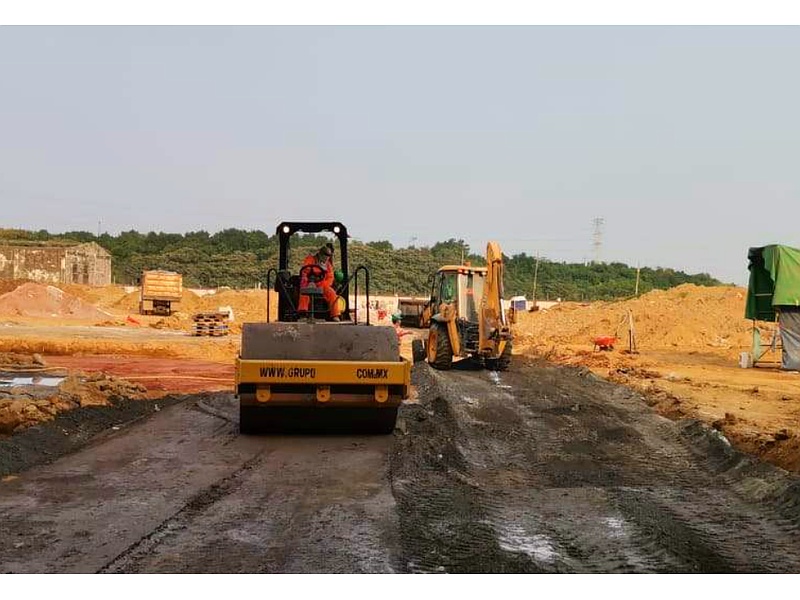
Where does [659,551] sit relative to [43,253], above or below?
below

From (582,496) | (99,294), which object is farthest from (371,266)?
(582,496)

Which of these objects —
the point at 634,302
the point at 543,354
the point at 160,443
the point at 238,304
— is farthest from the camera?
the point at 238,304

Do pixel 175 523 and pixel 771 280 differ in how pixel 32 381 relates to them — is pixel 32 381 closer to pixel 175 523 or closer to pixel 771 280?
pixel 175 523

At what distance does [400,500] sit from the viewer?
631cm

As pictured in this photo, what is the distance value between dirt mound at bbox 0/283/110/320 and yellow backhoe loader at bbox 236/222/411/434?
3702 cm

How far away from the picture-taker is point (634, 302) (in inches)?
1460

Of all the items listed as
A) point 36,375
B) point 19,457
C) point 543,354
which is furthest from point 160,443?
point 543,354

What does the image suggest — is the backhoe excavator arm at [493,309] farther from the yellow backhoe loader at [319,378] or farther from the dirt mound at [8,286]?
the dirt mound at [8,286]

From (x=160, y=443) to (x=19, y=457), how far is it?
1567mm

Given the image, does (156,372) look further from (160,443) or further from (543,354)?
(543,354)

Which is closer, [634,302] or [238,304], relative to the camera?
[634,302]

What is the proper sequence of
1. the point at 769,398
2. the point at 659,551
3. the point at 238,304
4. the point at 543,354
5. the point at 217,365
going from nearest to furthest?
the point at 659,551
the point at 769,398
the point at 217,365
the point at 543,354
the point at 238,304

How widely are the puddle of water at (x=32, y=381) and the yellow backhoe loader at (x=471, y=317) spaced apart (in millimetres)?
8491

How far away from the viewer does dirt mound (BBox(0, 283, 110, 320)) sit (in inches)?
1671
